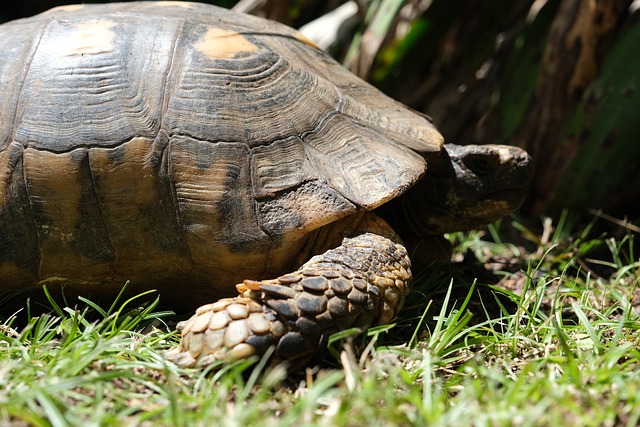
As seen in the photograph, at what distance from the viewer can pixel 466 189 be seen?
3.24 metres

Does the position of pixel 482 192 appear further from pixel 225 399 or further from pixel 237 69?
pixel 225 399

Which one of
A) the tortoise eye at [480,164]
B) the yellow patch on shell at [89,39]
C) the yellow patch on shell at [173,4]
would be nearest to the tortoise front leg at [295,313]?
the tortoise eye at [480,164]

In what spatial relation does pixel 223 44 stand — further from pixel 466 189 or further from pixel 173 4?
pixel 466 189

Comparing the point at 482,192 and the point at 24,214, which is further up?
the point at 482,192

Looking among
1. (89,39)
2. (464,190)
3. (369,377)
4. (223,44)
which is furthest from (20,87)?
(464,190)

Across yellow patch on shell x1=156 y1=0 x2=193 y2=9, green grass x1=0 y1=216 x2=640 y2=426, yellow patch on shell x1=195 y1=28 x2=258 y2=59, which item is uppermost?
yellow patch on shell x1=156 y1=0 x2=193 y2=9

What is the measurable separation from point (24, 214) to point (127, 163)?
48cm

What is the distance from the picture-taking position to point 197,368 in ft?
7.30

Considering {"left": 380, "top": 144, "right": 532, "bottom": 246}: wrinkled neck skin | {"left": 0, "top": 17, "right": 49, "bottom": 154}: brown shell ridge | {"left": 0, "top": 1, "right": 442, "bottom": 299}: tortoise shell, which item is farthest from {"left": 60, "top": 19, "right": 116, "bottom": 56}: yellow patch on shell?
{"left": 380, "top": 144, "right": 532, "bottom": 246}: wrinkled neck skin

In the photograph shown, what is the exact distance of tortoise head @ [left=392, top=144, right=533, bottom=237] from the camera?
3225mm

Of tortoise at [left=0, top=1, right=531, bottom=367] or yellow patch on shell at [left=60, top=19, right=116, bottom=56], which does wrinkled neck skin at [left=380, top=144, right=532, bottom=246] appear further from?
yellow patch on shell at [left=60, top=19, right=116, bottom=56]

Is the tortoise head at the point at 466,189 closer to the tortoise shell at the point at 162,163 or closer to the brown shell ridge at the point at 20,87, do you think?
the tortoise shell at the point at 162,163

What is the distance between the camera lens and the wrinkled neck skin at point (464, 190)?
3225 mm

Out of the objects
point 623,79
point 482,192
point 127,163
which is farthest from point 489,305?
point 623,79
